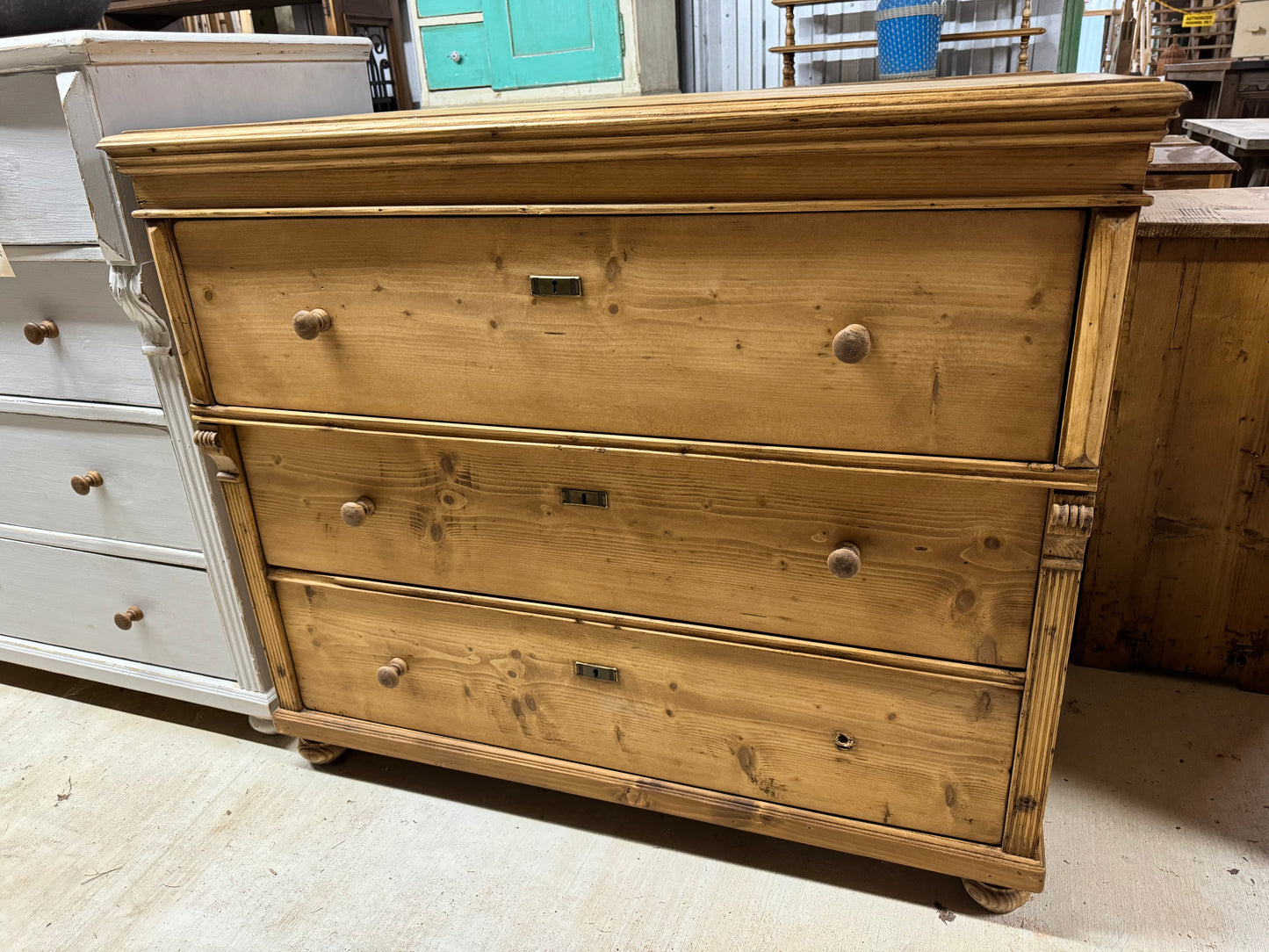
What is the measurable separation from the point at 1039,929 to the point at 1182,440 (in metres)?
0.84

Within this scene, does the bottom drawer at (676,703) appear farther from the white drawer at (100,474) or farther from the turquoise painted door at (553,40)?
the turquoise painted door at (553,40)

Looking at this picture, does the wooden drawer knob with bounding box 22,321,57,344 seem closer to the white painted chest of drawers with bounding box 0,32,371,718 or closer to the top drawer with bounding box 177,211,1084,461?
the white painted chest of drawers with bounding box 0,32,371,718

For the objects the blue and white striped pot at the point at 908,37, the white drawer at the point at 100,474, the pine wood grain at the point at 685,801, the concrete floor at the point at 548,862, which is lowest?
the concrete floor at the point at 548,862

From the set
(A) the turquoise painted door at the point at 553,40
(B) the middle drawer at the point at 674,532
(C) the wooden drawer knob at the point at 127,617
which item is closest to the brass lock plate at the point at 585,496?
(B) the middle drawer at the point at 674,532

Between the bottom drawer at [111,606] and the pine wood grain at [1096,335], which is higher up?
the pine wood grain at [1096,335]

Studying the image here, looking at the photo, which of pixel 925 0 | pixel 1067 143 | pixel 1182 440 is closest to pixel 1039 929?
pixel 1182 440

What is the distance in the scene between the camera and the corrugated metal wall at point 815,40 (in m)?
3.15

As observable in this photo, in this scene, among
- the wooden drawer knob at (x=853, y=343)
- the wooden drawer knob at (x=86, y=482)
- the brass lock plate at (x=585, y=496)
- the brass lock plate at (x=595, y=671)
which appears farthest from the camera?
the wooden drawer knob at (x=86, y=482)

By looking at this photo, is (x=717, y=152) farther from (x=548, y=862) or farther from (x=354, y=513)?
(x=548, y=862)

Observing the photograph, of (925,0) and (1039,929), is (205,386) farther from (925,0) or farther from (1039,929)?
(925,0)

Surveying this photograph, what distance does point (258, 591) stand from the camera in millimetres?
1380

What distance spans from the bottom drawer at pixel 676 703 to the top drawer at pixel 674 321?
1.03 feet

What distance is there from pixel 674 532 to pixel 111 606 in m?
1.11

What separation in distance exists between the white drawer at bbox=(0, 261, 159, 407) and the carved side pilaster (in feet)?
4.18
